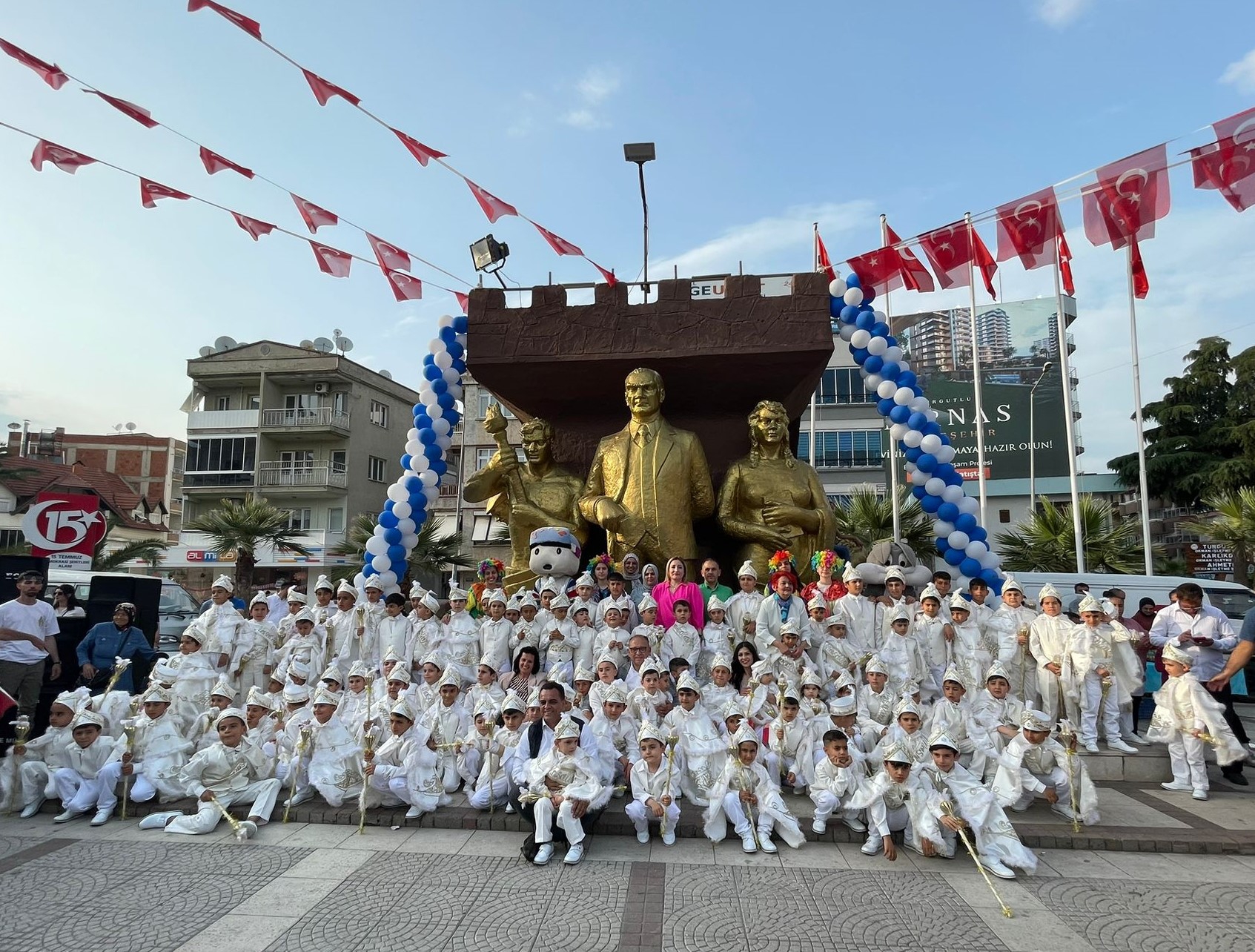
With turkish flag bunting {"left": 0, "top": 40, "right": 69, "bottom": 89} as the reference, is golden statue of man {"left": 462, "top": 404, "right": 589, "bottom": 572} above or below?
below

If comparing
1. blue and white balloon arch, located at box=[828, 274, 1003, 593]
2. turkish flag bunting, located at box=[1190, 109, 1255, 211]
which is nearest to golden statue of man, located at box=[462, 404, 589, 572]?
blue and white balloon arch, located at box=[828, 274, 1003, 593]

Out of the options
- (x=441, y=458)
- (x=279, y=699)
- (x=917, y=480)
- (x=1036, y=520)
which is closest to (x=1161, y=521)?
(x=1036, y=520)

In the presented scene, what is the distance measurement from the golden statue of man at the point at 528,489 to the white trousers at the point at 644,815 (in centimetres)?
495

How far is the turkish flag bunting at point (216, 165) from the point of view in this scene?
30.1 ft

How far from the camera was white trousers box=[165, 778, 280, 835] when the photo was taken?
5.58m

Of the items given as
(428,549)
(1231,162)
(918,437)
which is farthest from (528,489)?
(428,549)

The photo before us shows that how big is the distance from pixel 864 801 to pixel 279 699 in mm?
5246

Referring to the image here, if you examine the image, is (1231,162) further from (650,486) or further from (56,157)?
(56,157)

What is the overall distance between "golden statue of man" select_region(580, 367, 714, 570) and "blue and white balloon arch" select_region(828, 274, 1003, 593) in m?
2.64

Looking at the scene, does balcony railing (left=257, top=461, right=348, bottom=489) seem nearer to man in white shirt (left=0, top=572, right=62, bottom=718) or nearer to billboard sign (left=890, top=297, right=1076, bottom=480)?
man in white shirt (left=0, top=572, right=62, bottom=718)

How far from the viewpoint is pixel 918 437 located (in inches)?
402

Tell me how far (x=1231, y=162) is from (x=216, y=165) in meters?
11.7

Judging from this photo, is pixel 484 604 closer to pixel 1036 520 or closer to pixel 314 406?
pixel 1036 520

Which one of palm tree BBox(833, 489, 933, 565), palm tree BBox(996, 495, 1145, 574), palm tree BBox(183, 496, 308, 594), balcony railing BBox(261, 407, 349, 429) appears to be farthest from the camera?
balcony railing BBox(261, 407, 349, 429)
